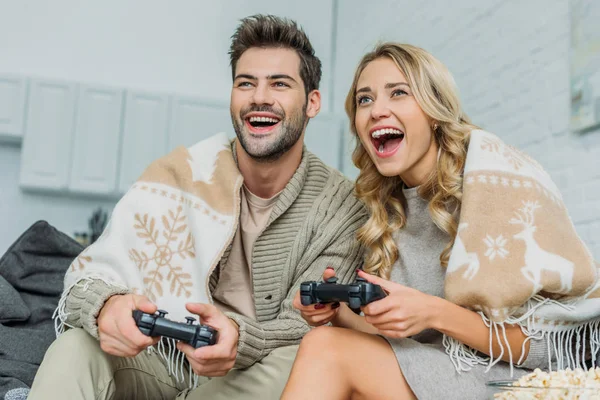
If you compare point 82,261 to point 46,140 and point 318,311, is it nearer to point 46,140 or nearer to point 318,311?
point 318,311

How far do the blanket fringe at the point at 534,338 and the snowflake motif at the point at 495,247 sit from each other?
0.36ft

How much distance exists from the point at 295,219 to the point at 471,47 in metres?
1.58

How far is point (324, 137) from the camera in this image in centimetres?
425

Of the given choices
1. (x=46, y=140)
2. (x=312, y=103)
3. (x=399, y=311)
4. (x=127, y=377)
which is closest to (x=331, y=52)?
(x=46, y=140)

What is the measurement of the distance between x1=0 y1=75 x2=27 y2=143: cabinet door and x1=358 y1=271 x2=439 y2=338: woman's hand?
3.04 meters

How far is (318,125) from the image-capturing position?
423 centimetres

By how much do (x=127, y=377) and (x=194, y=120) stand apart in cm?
258

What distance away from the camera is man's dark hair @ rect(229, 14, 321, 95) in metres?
2.01

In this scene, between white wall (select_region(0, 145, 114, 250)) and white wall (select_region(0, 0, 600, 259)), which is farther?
white wall (select_region(0, 145, 114, 250))

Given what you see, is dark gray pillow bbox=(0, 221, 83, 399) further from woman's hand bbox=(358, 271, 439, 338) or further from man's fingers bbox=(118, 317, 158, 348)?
woman's hand bbox=(358, 271, 439, 338)

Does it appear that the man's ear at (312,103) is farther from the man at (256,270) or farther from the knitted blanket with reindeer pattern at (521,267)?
the knitted blanket with reindeer pattern at (521,267)

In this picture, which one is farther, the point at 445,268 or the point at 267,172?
the point at 267,172

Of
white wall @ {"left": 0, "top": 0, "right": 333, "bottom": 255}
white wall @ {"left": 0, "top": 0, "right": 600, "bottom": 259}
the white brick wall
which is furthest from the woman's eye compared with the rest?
white wall @ {"left": 0, "top": 0, "right": 333, "bottom": 255}

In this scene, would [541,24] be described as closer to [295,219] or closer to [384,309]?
[295,219]
